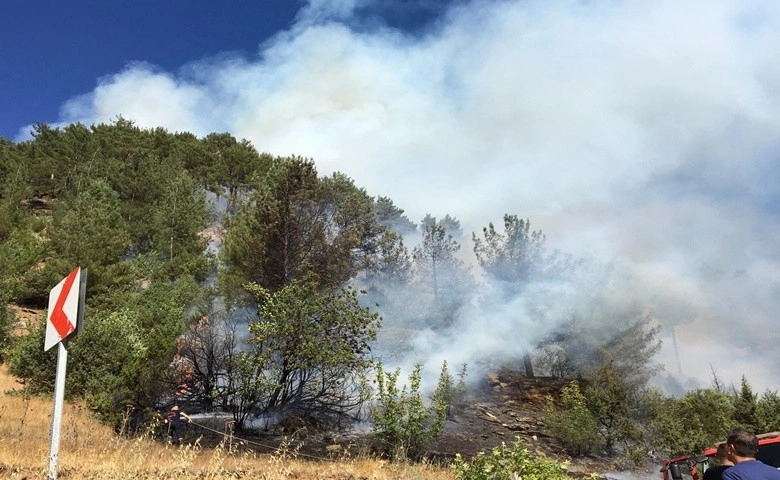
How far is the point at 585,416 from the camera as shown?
17.6 meters

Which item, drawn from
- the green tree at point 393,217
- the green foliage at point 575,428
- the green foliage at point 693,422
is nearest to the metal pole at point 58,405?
the green foliage at point 575,428

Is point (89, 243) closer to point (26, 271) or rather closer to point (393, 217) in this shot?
point (26, 271)

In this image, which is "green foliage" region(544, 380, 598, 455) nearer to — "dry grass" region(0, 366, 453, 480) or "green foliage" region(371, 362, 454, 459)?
"green foliage" region(371, 362, 454, 459)

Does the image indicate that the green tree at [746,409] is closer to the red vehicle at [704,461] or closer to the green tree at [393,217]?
the red vehicle at [704,461]

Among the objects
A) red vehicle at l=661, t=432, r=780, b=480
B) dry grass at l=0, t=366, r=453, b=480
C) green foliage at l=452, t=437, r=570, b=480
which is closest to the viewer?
green foliage at l=452, t=437, r=570, b=480

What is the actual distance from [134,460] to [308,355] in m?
7.17

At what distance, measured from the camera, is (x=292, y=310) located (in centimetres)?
1505

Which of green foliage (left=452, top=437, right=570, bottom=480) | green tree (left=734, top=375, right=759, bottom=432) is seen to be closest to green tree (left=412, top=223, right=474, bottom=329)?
green tree (left=734, top=375, right=759, bottom=432)

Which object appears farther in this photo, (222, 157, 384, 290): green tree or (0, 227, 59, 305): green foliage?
(0, 227, 59, 305): green foliage

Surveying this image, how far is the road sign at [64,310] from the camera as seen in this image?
3781mm

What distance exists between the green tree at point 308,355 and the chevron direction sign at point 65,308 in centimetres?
1047

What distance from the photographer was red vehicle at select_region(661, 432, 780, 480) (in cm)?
852

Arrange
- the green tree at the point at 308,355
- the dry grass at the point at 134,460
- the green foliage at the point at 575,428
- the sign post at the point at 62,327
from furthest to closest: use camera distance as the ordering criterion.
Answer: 1. the green foliage at the point at 575,428
2. the green tree at the point at 308,355
3. the dry grass at the point at 134,460
4. the sign post at the point at 62,327

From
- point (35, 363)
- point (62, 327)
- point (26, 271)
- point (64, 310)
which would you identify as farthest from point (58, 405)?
point (26, 271)
